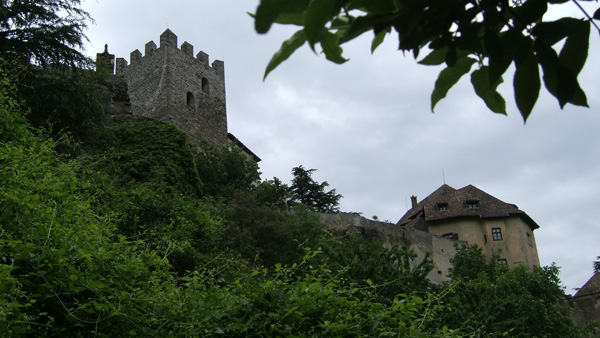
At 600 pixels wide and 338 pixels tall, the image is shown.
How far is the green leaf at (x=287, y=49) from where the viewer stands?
117cm

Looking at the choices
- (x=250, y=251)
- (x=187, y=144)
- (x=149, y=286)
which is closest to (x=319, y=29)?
(x=149, y=286)

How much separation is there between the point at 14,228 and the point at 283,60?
5.72 m

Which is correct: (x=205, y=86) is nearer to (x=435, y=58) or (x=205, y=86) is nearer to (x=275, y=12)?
(x=435, y=58)

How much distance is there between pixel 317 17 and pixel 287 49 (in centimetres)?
13

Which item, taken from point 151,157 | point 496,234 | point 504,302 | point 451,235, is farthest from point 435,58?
point 496,234

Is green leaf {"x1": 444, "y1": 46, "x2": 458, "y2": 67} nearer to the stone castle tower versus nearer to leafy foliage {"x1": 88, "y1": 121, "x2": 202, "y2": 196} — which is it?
leafy foliage {"x1": 88, "y1": 121, "x2": 202, "y2": 196}

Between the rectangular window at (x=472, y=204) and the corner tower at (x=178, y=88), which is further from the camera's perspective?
the rectangular window at (x=472, y=204)

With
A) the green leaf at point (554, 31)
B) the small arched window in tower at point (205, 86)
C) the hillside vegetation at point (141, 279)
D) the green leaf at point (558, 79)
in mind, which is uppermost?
the small arched window in tower at point (205, 86)

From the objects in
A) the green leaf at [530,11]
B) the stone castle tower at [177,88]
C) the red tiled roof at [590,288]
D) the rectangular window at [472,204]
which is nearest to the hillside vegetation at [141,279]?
the green leaf at [530,11]

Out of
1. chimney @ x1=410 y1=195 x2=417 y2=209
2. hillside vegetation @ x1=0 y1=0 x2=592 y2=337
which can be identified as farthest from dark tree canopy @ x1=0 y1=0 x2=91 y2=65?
chimney @ x1=410 y1=195 x2=417 y2=209

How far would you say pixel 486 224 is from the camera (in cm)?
3803

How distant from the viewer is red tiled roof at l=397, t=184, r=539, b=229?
38125 mm

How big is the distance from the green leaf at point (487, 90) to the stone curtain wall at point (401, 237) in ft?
79.8

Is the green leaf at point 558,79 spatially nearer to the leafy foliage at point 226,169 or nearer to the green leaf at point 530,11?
the green leaf at point 530,11
